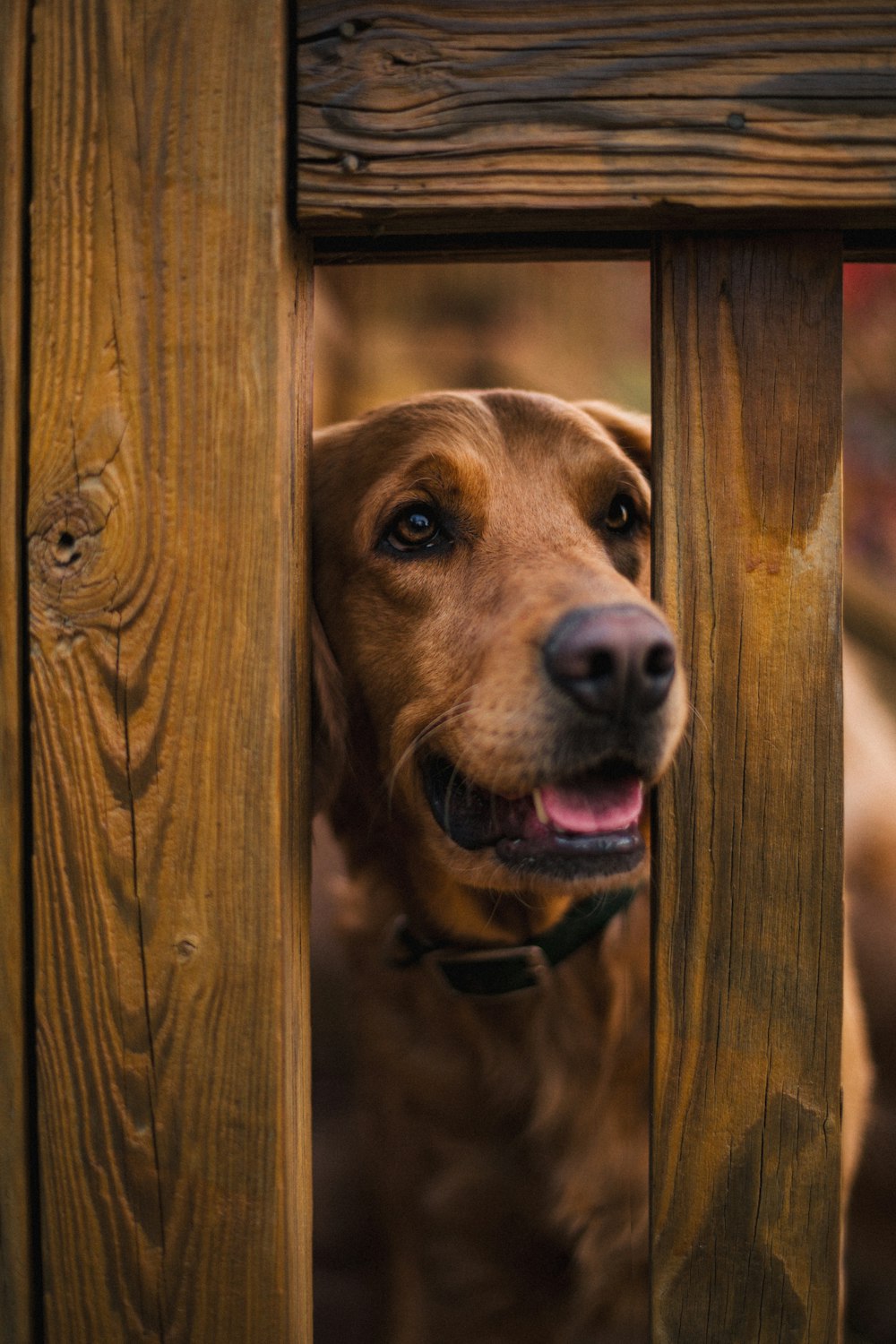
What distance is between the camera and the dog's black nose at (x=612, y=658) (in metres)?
1.43

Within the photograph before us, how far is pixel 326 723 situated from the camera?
2002mm

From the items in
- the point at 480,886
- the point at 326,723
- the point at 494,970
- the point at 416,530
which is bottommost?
the point at 494,970

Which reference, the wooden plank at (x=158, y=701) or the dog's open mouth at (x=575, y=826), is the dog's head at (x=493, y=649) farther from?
the wooden plank at (x=158, y=701)

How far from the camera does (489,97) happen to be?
118cm

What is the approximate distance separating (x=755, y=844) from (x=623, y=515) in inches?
40.7

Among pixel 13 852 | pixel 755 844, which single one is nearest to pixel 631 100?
pixel 755 844

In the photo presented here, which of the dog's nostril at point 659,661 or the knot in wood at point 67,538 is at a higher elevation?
the knot in wood at point 67,538

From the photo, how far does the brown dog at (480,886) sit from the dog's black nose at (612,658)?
156 mm

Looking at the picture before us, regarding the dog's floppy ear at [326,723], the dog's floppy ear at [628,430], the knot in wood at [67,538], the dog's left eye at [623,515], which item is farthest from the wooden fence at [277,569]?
the dog's floppy ear at [628,430]

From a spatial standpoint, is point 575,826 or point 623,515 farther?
point 623,515

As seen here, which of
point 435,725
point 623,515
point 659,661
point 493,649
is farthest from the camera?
point 623,515

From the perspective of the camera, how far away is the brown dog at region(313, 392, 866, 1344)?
1790mm

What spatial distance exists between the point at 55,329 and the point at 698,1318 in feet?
4.91

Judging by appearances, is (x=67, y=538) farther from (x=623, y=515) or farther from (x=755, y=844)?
(x=623, y=515)
